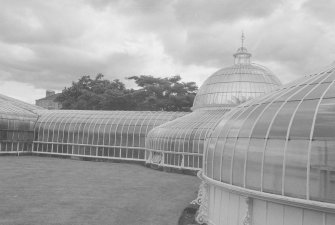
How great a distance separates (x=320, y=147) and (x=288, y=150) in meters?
1.01

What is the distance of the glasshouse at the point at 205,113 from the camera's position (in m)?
35.5

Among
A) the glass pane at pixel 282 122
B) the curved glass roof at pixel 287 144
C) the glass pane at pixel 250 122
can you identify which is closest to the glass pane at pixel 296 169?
the curved glass roof at pixel 287 144

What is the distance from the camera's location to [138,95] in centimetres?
7081

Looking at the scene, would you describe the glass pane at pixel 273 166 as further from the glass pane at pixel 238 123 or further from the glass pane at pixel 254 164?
the glass pane at pixel 238 123

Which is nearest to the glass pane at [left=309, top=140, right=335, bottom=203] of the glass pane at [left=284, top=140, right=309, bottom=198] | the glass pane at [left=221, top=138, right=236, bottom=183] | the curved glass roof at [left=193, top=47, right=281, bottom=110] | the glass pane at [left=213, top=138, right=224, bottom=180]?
the glass pane at [left=284, top=140, right=309, bottom=198]

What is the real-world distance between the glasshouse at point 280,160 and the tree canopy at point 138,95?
2048 inches

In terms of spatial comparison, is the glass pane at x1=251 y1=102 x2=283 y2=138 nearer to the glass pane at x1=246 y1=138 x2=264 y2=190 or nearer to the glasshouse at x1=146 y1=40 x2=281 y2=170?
the glass pane at x1=246 y1=138 x2=264 y2=190

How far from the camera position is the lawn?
19.6 m

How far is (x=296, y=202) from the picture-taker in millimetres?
11773

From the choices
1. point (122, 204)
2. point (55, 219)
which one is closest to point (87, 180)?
point (122, 204)

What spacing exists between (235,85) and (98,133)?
16491 millimetres

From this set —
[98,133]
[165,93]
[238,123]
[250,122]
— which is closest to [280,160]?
[250,122]

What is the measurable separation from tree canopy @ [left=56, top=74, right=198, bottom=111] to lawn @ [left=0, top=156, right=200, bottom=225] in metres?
31.8

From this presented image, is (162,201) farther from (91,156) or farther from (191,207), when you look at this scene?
(91,156)
